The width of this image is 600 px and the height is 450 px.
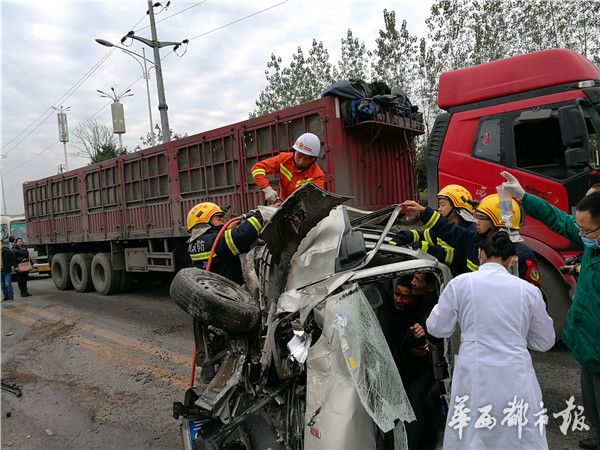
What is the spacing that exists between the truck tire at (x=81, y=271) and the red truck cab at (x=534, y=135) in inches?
329

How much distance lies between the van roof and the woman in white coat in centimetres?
300

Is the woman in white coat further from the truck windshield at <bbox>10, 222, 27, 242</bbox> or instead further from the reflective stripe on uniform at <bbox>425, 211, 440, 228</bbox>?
the truck windshield at <bbox>10, 222, 27, 242</bbox>

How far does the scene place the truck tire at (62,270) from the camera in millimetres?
11062

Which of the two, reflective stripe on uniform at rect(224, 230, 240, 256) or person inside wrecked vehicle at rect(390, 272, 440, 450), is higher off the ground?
reflective stripe on uniform at rect(224, 230, 240, 256)

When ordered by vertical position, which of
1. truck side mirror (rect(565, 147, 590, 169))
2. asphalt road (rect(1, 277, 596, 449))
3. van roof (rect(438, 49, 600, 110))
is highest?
van roof (rect(438, 49, 600, 110))

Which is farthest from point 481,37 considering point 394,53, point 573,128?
point 573,128

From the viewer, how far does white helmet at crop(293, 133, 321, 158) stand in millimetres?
4114

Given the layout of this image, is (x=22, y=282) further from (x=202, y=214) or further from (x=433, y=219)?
(x=433, y=219)

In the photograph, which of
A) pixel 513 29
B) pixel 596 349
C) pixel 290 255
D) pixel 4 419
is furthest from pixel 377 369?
pixel 513 29

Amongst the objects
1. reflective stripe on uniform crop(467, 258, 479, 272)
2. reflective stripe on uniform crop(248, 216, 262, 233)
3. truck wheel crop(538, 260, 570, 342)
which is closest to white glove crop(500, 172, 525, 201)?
reflective stripe on uniform crop(467, 258, 479, 272)

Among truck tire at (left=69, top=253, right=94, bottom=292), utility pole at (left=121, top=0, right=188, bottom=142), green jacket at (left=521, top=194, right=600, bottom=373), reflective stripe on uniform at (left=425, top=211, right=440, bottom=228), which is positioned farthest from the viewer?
utility pole at (left=121, top=0, right=188, bottom=142)

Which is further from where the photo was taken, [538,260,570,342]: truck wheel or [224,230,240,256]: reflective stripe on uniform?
[538,260,570,342]: truck wheel

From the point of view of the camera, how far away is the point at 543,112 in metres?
4.11

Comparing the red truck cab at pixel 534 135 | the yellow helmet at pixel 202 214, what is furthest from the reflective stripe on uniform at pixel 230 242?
the red truck cab at pixel 534 135
